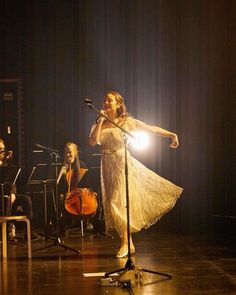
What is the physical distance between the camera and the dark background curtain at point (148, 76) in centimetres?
880

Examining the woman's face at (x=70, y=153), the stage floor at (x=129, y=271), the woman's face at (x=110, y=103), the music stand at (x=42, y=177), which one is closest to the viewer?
the stage floor at (x=129, y=271)

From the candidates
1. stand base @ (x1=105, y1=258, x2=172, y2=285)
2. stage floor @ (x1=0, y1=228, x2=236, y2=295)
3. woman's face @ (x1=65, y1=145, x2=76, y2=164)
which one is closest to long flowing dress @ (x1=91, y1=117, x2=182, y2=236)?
stage floor @ (x1=0, y1=228, x2=236, y2=295)

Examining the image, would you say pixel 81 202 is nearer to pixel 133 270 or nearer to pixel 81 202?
pixel 81 202

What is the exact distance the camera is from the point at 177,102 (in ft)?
30.8

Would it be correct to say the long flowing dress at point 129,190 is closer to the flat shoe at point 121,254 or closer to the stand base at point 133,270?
the flat shoe at point 121,254

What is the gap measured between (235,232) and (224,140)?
1307 millimetres

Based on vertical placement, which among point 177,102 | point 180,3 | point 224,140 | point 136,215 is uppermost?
point 180,3

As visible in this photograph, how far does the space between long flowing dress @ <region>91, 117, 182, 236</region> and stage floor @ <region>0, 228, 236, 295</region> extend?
0.42 m

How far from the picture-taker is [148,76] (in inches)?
378

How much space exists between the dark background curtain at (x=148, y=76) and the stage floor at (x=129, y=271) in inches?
50.5

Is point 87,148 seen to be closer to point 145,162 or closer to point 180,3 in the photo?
point 145,162

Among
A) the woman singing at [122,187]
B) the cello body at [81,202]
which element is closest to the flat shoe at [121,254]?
the woman singing at [122,187]

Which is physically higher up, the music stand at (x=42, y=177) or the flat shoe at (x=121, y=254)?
the music stand at (x=42, y=177)

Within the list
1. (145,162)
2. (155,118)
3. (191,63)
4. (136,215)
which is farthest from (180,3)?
(136,215)
